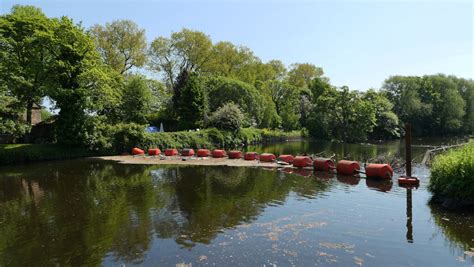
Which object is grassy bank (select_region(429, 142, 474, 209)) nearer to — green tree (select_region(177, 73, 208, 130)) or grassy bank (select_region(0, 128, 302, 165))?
grassy bank (select_region(0, 128, 302, 165))

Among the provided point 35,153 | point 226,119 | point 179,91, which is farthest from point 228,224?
point 179,91

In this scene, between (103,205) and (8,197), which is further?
(8,197)

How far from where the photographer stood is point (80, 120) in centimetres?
3906

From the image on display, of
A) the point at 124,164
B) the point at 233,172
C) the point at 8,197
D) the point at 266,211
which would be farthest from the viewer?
the point at 124,164

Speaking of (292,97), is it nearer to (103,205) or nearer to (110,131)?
(110,131)

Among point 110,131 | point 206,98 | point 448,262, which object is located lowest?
point 448,262

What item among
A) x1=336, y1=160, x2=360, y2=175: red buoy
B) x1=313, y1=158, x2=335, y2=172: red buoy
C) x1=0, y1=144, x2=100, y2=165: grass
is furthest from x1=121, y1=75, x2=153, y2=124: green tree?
x1=336, y1=160, x2=360, y2=175: red buoy

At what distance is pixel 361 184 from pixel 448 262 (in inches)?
497

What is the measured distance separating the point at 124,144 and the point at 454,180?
33769 mm

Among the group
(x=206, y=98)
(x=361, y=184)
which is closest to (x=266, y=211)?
(x=361, y=184)

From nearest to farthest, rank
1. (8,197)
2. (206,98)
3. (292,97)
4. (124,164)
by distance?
(8,197) → (124,164) → (206,98) → (292,97)

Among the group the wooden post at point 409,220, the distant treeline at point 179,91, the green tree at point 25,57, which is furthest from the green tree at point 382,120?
the green tree at point 25,57

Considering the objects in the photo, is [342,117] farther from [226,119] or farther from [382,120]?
[226,119]

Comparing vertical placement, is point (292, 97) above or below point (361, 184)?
above
